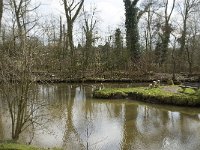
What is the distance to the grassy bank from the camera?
56.9ft

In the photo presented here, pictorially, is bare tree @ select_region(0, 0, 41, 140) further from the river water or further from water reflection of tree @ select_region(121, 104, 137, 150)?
water reflection of tree @ select_region(121, 104, 137, 150)

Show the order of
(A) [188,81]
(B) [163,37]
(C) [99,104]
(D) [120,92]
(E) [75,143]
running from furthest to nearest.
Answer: (B) [163,37] → (A) [188,81] → (D) [120,92] → (C) [99,104] → (E) [75,143]

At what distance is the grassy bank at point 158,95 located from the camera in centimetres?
1734

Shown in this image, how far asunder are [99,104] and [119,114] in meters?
2.87

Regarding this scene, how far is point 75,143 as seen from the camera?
35.6 feet

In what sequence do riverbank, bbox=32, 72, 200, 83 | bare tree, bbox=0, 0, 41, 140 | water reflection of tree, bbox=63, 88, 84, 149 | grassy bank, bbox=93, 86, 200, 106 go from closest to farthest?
bare tree, bbox=0, 0, 41, 140 → water reflection of tree, bbox=63, 88, 84, 149 → grassy bank, bbox=93, 86, 200, 106 → riverbank, bbox=32, 72, 200, 83

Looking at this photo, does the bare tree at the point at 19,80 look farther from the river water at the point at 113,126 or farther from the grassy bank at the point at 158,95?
the grassy bank at the point at 158,95

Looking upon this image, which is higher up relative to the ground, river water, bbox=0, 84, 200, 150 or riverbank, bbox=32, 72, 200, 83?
riverbank, bbox=32, 72, 200, 83

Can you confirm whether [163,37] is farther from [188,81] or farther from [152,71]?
[188,81]

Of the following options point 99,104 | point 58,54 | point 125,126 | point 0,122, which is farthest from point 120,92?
point 58,54

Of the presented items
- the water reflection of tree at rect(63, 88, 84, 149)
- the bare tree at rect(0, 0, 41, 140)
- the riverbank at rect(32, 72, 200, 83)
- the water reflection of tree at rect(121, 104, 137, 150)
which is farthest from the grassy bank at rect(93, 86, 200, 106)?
the bare tree at rect(0, 0, 41, 140)

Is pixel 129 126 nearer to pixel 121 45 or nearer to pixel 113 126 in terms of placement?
pixel 113 126

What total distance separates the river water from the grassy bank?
539mm

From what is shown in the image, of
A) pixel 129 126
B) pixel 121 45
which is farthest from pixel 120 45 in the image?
pixel 129 126
